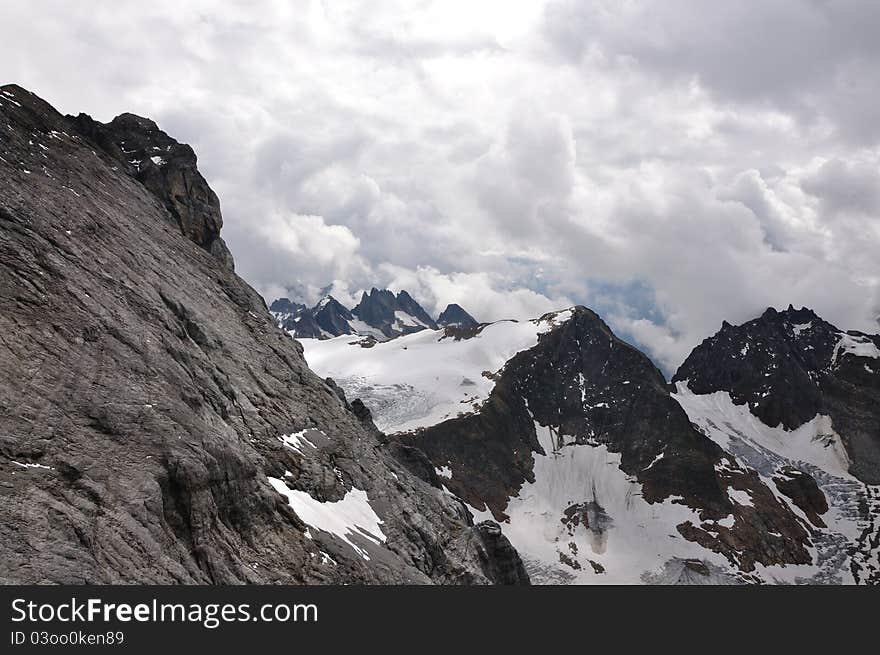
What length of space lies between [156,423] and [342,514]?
20.7m

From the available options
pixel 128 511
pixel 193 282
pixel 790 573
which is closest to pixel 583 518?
pixel 790 573

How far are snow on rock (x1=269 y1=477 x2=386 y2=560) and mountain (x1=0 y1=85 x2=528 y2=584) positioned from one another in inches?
7.8

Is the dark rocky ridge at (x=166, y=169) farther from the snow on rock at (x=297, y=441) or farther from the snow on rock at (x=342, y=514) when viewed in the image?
the snow on rock at (x=342, y=514)

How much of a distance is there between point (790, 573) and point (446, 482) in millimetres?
89813

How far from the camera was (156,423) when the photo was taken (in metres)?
33.2

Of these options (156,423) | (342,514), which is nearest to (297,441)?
(342,514)

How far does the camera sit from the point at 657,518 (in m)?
184

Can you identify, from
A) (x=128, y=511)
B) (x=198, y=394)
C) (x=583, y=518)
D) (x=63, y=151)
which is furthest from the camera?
(x=583, y=518)

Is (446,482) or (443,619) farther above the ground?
(446,482)

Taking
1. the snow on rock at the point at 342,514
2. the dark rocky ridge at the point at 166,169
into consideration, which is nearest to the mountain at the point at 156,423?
the snow on rock at the point at 342,514

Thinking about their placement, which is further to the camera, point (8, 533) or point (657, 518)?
point (657, 518)

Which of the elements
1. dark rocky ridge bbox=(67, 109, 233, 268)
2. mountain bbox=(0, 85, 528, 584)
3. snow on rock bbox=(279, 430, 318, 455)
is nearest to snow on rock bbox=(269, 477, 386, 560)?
mountain bbox=(0, 85, 528, 584)

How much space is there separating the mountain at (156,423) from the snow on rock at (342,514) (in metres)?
0.20

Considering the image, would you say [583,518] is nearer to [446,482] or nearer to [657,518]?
[657,518]
